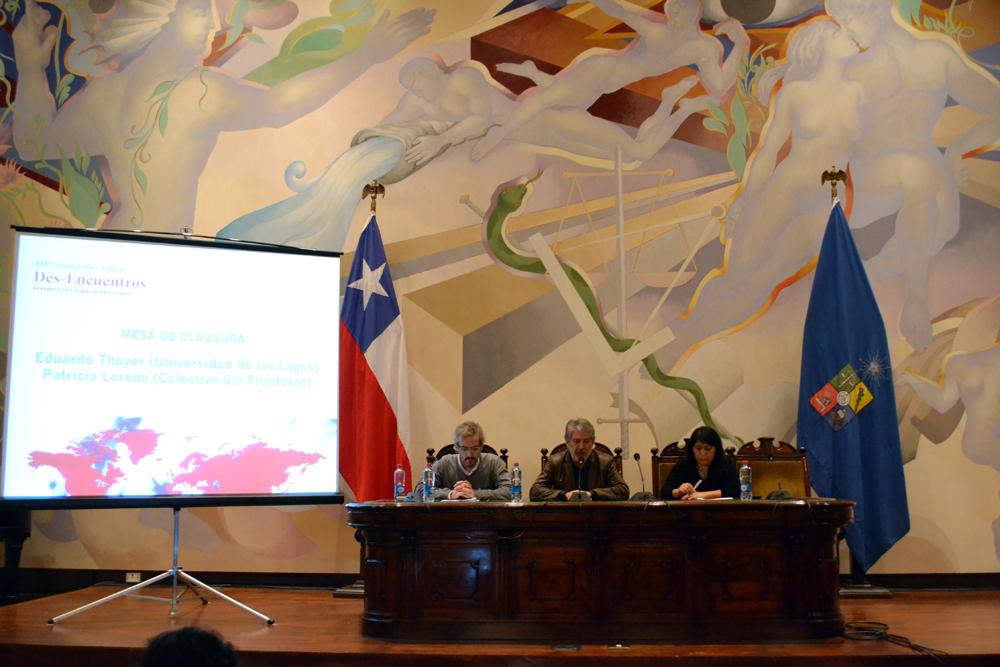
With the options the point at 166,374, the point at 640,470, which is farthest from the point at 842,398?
the point at 166,374

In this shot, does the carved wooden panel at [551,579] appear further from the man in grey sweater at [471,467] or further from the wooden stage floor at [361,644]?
the man in grey sweater at [471,467]

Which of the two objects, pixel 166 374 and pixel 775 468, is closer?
pixel 166 374

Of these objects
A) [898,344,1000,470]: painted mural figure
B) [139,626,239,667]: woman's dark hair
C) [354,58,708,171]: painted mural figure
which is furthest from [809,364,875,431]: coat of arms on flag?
[139,626,239,667]: woman's dark hair

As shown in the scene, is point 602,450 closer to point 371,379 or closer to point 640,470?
point 640,470

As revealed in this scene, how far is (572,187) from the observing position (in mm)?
6227

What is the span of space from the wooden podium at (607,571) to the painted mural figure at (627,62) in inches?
128

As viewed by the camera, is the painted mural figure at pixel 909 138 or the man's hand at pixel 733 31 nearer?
the painted mural figure at pixel 909 138

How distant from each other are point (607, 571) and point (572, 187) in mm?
3151

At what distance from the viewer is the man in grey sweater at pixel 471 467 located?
5004mm

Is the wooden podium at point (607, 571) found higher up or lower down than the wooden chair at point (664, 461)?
lower down

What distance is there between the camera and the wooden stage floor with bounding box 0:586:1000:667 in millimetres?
3551

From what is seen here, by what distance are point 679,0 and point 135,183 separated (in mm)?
4380

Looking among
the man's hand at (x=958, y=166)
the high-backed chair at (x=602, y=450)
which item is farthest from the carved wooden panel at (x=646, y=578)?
the man's hand at (x=958, y=166)

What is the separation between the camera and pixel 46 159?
21.6 feet
